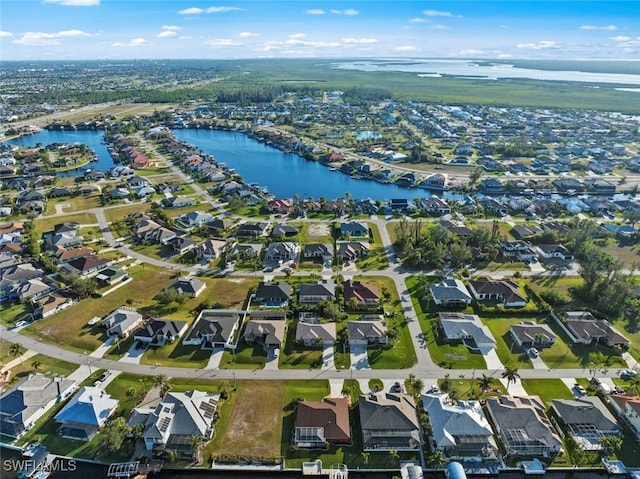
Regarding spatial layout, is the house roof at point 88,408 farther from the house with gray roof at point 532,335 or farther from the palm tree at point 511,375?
the house with gray roof at point 532,335

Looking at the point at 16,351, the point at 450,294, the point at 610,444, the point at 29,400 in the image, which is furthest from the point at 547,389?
the point at 16,351

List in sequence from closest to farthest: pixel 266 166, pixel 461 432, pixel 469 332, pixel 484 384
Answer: pixel 461 432 → pixel 484 384 → pixel 469 332 → pixel 266 166

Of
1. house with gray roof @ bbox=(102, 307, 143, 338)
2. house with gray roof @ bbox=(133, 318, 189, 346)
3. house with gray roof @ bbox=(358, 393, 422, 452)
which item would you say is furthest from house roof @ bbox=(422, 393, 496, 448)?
house with gray roof @ bbox=(102, 307, 143, 338)

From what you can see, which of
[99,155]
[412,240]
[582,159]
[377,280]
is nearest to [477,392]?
[377,280]

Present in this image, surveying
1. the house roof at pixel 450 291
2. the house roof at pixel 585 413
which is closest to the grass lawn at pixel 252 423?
the house roof at pixel 450 291

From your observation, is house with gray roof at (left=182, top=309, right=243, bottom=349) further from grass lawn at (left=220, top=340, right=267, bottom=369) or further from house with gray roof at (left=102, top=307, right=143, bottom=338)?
house with gray roof at (left=102, top=307, right=143, bottom=338)

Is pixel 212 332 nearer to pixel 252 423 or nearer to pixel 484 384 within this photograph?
pixel 252 423
